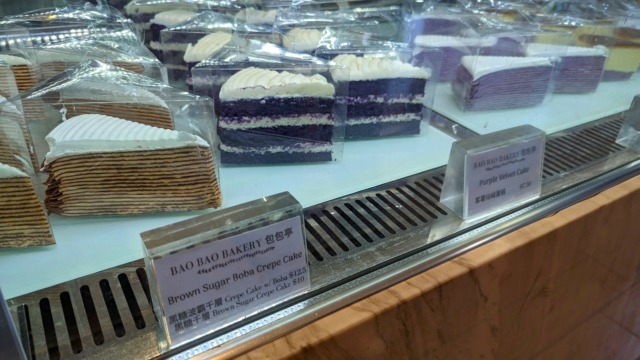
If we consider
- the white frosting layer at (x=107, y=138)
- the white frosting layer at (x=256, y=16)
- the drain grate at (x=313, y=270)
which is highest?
the white frosting layer at (x=256, y=16)

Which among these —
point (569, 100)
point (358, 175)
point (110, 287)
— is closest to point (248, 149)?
point (358, 175)

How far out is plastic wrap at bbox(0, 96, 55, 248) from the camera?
33.7 inches

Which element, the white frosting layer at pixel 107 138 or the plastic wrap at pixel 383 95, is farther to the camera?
the plastic wrap at pixel 383 95

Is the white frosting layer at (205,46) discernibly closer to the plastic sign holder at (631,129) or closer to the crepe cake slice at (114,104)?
the crepe cake slice at (114,104)

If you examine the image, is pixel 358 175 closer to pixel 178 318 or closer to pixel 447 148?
pixel 447 148

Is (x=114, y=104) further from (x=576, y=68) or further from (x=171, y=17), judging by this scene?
(x=576, y=68)

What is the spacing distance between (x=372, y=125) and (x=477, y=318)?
2.02 feet

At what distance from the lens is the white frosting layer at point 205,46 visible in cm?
152

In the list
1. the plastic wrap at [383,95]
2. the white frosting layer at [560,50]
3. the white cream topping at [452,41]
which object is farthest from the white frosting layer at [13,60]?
the white frosting layer at [560,50]

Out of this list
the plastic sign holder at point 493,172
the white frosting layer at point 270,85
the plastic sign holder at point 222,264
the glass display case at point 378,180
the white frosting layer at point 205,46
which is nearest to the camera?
the plastic sign holder at point 222,264

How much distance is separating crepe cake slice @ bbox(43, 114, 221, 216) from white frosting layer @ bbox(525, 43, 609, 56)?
1.26 metres

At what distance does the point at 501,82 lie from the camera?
1651 millimetres

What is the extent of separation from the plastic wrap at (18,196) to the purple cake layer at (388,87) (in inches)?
32.0

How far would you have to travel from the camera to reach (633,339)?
1.58m
